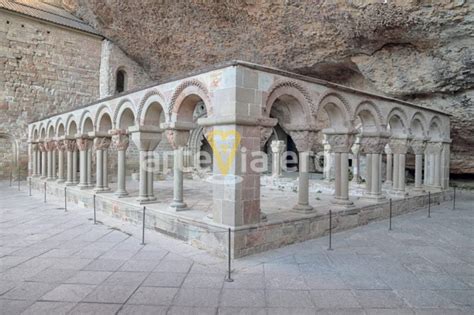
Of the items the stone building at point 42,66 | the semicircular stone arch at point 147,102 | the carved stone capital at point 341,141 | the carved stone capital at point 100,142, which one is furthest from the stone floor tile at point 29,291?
the stone building at point 42,66

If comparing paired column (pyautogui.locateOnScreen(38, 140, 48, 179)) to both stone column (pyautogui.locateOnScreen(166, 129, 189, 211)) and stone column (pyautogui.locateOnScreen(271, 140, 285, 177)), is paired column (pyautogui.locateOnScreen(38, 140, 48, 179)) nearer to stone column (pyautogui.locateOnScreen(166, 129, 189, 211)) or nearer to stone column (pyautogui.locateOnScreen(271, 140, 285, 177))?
stone column (pyautogui.locateOnScreen(166, 129, 189, 211))

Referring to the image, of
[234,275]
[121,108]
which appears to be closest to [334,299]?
[234,275]

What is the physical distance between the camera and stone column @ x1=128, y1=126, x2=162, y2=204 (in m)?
7.01

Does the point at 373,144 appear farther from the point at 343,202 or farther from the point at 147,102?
the point at 147,102

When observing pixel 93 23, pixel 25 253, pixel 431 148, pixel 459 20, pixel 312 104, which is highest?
pixel 93 23

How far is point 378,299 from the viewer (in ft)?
10.9

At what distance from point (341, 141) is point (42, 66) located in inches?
552

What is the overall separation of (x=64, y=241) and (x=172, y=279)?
2625 mm

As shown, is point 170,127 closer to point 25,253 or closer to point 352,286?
point 25,253

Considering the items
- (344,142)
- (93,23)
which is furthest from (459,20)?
(93,23)

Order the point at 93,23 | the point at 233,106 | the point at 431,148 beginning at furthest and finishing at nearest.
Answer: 1. the point at 93,23
2. the point at 431,148
3. the point at 233,106

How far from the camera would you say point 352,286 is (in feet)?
11.9

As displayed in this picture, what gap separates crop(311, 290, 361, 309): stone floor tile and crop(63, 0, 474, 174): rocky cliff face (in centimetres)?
818

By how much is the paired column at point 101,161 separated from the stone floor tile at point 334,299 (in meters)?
7.00
